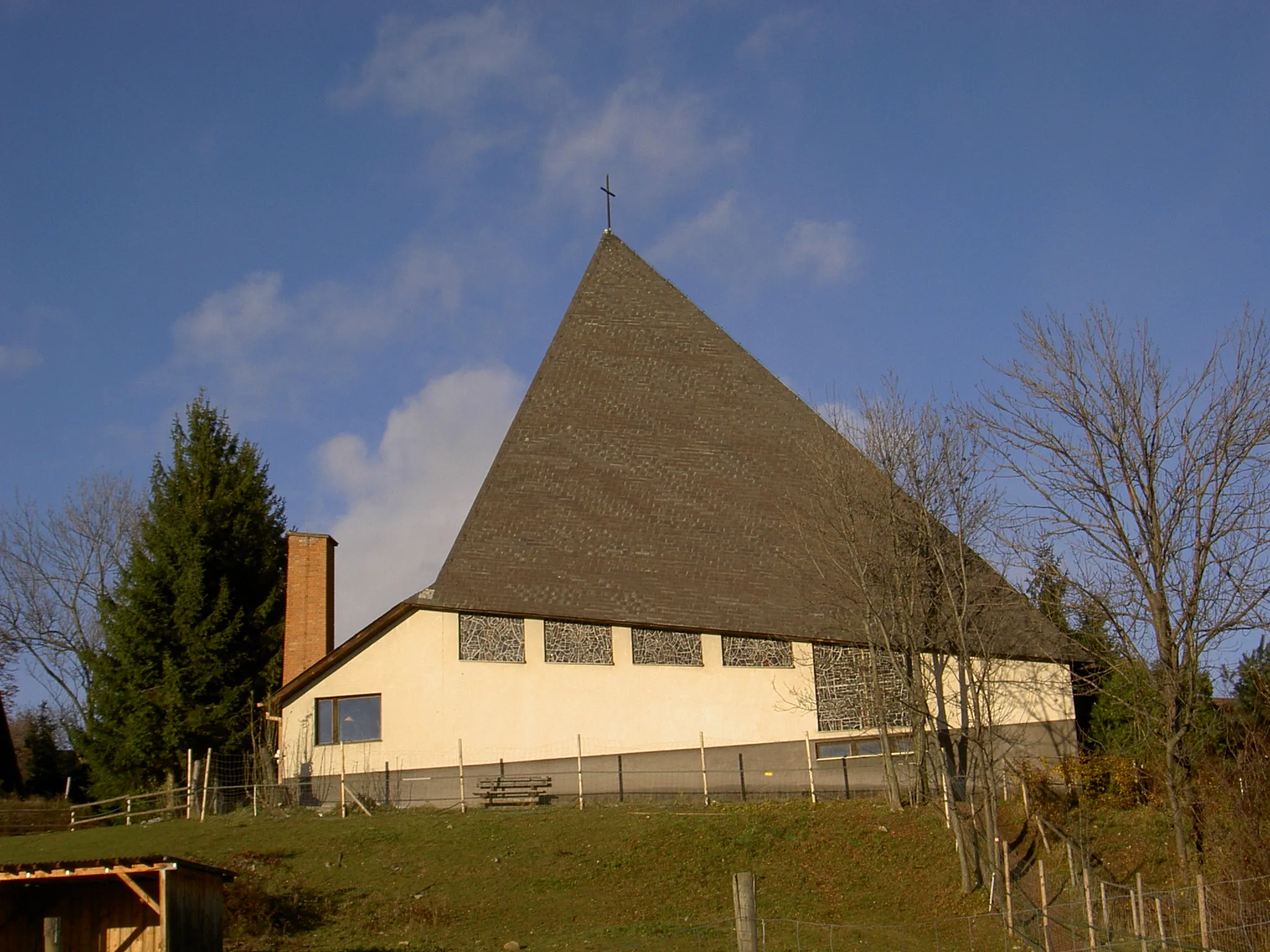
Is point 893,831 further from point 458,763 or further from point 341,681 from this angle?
point 341,681

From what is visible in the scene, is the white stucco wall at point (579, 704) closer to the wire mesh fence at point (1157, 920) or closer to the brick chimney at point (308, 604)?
the brick chimney at point (308, 604)

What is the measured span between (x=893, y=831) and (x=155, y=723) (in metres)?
17.1

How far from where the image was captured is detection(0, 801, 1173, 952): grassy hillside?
17.0 metres

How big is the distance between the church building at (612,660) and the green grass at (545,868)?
5.85ft

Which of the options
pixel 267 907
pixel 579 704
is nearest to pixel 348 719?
pixel 579 704

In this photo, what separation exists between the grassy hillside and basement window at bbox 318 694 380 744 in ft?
8.20

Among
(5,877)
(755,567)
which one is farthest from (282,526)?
(5,877)

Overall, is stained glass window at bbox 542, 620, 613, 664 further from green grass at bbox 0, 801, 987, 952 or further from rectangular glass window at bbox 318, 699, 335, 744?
rectangular glass window at bbox 318, 699, 335, 744

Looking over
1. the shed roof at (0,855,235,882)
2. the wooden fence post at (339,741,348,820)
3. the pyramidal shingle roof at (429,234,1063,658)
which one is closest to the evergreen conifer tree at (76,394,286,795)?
the wooden fence post at (339,741,348,820)

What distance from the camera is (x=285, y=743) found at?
86.1ft

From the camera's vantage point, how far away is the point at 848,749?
25.3m

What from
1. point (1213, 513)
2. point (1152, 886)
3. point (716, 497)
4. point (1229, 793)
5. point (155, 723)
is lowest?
point (1152, 886)

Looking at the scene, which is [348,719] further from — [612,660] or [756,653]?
[756,653]

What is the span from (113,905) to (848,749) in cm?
1486
